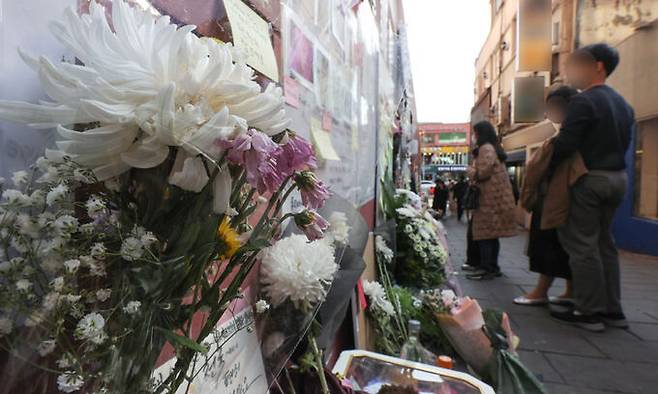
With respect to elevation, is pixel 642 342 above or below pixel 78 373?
Result: below

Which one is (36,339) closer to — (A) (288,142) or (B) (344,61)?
(A) (288,142)

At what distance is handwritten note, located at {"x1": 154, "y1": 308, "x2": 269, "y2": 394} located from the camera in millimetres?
594

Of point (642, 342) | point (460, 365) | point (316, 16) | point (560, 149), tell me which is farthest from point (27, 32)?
point (642, 342)

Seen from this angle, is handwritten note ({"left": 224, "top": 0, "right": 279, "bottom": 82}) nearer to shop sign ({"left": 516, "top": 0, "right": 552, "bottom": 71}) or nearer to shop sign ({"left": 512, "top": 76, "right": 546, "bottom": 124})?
shop sign ({"left": 516, "top": 0, "right": 552, "bottom": 71})

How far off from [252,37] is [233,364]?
638 mm

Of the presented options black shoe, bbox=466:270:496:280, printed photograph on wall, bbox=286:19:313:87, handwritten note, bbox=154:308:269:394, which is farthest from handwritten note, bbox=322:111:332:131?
black shoe, bbox=466:270:496:280

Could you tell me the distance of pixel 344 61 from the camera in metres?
1.71

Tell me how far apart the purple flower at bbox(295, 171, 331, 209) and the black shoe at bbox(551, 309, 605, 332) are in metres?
3.30

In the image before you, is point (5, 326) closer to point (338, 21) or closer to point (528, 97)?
point (338, 21)

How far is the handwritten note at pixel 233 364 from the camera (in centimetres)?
59

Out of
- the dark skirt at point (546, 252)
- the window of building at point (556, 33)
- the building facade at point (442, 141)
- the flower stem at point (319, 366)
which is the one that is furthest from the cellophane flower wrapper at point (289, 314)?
the building facade at point (442, 141)

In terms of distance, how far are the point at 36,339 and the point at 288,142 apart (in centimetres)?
28

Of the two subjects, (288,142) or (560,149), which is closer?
(288,142)

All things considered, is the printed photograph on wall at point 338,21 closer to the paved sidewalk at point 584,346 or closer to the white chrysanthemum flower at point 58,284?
the white chrysanthemum flower at point 58,284
